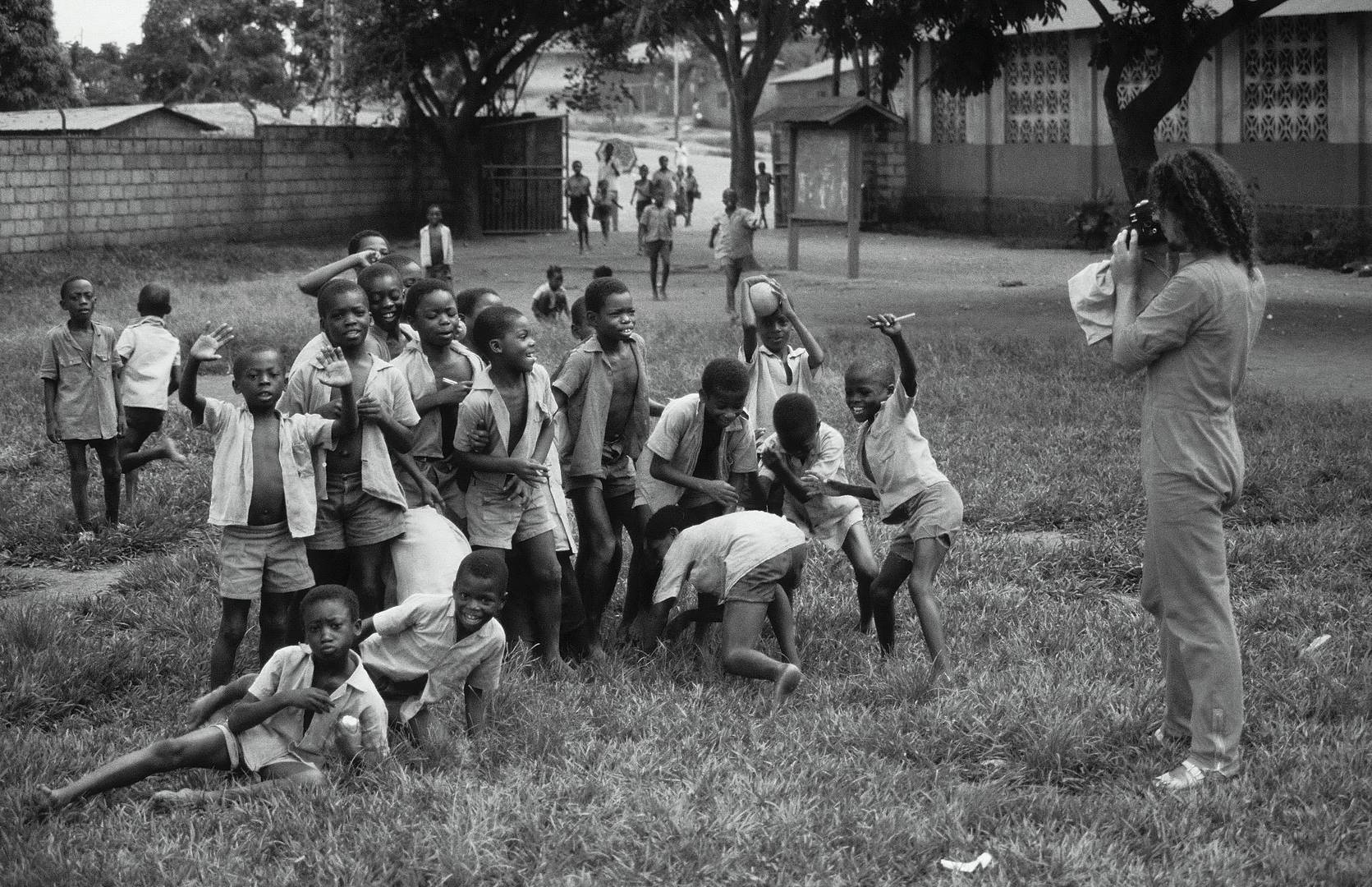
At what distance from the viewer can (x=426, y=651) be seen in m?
4.75

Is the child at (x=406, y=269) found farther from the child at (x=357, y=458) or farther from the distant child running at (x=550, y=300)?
the distant child running at (x=550, y=300)

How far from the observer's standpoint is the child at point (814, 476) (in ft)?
18.7

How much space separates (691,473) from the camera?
19.6ft

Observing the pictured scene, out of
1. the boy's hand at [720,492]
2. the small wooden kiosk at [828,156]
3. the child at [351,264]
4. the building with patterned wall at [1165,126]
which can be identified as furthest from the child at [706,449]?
the building with patterned wall at [1165,126]

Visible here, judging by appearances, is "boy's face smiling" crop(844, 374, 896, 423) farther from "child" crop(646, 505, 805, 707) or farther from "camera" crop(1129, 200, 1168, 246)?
"camera" crop(1129, 200, 1168, 246)

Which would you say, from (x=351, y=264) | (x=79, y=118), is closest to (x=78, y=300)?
(x=351, y=264)

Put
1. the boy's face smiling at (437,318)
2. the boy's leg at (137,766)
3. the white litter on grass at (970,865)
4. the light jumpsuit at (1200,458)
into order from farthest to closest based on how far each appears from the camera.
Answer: the boy's face smiling at (437,318)
the light jumpsuit at (1200,458)
the boy's leg at (137,766)
the white litter on grass at (970,865)

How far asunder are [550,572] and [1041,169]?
2308cm

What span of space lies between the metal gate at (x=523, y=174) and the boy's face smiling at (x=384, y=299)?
78.0ft

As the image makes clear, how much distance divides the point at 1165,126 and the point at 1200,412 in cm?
2184

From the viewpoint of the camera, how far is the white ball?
6.08m

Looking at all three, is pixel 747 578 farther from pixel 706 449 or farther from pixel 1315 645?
pixel 1315 645

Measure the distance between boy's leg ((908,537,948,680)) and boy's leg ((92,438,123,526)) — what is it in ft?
14.4

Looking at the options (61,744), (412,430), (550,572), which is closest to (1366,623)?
(550,572)
